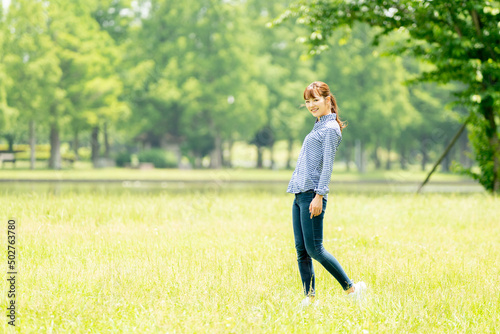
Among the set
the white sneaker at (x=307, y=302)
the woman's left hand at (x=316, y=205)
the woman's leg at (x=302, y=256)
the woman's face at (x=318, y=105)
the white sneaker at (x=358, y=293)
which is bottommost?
the white sneaker at (x=307, y=302)

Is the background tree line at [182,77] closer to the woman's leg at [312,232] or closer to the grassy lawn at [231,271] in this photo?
the grassy lawn at [231,271]

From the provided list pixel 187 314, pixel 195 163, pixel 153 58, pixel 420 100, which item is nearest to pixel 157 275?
pixel 187 314

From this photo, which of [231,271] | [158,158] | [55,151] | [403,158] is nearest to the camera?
[231,271]

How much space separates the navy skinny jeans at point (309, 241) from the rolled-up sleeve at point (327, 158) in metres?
0.16

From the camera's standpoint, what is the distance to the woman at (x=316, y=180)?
4.06 m

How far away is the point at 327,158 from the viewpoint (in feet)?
13.3

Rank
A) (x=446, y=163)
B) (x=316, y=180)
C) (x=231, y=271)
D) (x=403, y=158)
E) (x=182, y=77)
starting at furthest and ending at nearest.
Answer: (x=403, y=158), (x=446, y=163), (x=182, y=77), (x=231, y=271), (x=316, y=180)

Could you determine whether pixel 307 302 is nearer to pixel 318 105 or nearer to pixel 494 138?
pixel 318 105

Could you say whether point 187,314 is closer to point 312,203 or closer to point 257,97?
point 312,203

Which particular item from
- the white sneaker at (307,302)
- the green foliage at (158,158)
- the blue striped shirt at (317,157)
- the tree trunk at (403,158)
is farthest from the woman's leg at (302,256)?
the tree trunk at (403,158)

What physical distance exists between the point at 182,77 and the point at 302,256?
33.0 meters

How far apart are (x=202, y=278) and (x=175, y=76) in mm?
32203

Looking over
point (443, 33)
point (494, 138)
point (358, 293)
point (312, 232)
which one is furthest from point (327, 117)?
point (494, 138)

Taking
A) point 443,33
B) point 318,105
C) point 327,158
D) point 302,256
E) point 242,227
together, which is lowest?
point 242,227
